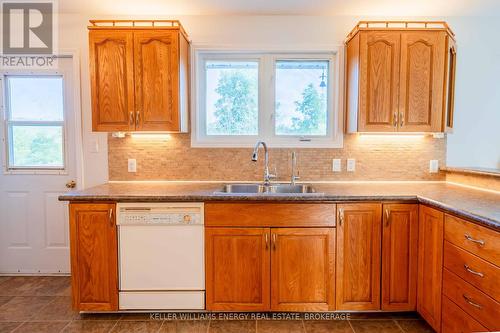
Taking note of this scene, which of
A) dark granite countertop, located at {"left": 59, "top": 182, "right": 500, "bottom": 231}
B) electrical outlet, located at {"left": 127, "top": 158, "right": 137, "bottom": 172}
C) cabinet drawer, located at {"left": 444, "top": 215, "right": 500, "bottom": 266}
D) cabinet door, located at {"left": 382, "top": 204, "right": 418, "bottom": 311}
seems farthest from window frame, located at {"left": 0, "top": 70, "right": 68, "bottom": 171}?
cabinet drawer, located at {"left": 444, "top": 215, "right": 500, "bottom": 266}

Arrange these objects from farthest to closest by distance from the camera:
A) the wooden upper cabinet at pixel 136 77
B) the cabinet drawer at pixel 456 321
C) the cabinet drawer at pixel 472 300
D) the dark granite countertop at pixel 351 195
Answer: the wooden upper cabinet at pixel 136 77, the dark granite countertop at pixel 351 195, the cabinet drawer at pixel 456 321, the cabinet drawer at pixel 472 300

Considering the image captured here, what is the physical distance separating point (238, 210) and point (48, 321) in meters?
1.67

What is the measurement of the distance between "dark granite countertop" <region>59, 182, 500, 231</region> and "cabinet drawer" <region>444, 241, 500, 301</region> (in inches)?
8.5

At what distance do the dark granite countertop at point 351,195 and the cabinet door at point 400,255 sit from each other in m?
0.12

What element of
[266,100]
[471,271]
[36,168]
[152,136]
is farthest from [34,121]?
[471,271]

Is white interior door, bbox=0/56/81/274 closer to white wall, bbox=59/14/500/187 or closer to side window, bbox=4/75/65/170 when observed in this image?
side window, bbox=4/75/65/170

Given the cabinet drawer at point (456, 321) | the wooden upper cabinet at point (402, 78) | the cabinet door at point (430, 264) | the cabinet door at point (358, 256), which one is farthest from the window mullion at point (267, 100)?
the cabinet drawer at point (456, 321)

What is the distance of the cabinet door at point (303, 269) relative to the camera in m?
2.12

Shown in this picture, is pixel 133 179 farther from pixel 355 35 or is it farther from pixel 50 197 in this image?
pixel 355 35

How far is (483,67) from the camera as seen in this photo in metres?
2.72

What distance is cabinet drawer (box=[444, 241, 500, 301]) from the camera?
145cm

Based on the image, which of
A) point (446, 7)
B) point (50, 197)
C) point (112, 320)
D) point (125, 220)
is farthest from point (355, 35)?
point (50, 197)
